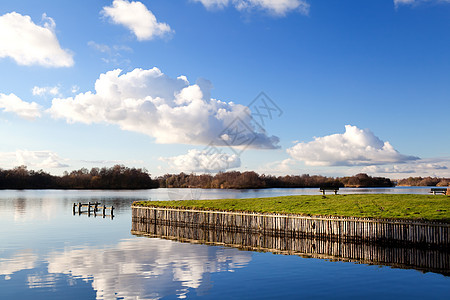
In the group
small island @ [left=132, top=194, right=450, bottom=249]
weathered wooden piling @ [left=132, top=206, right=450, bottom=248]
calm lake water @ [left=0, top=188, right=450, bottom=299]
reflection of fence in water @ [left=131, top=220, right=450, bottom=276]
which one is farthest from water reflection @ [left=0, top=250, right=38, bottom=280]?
weathered wooden piling @ [left=132, top=206, right=450, bottom=248]

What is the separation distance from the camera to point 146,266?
24.7 metres

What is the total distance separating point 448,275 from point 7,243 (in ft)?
115

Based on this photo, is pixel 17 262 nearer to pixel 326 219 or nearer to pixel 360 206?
pixel 326 219

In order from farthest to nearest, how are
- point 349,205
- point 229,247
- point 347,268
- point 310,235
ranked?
point 349,205 → point 310,235 → point 229,247 → point 347,268

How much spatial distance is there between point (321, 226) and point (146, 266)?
646 inches

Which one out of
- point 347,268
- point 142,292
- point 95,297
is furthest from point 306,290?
Answer: point 95,297

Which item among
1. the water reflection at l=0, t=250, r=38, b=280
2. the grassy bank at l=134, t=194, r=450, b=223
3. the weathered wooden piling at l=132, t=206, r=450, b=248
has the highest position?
the grassy bank at l=134, t=194, r=450, b=223

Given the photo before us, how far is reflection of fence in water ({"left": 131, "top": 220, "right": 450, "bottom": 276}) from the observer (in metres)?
25.5

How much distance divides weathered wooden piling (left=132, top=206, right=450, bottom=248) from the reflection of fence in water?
24.2 inches

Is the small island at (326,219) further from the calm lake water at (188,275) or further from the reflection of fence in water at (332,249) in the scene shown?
the calm lake water at (188,275)

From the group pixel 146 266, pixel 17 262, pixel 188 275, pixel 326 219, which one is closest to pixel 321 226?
pixel 326 219

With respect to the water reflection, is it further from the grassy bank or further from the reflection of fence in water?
the grassy bank

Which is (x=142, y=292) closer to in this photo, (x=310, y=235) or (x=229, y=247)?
(x=229, y=247)

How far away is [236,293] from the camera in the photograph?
62.5 feet
